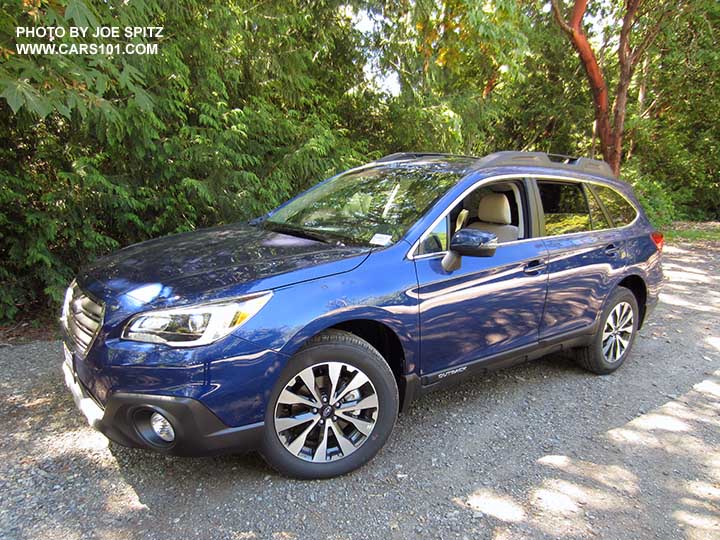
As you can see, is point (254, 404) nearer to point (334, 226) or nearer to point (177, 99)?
point (334, 226)

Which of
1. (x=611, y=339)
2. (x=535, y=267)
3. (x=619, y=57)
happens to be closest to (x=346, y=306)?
(x=535, y=267)

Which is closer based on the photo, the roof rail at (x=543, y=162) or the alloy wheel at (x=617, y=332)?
the roof rail at (x=543, y=162)

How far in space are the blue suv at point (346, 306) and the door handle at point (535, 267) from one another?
0.01 meters

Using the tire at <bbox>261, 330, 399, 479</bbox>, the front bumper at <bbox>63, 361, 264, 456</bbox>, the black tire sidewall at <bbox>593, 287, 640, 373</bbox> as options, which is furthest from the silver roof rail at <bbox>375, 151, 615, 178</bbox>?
the front bumper at <bbox>63, 361, 264, 456</bbox>

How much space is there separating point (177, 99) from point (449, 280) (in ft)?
12.7

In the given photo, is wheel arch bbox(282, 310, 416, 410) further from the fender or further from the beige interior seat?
the beige interior seat

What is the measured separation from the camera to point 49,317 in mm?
5160

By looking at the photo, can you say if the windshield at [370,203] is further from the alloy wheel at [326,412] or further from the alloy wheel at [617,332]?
the alloy wheel at [617,332]

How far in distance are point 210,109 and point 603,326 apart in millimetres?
4462

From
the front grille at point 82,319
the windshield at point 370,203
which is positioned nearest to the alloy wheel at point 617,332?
the windshield at point 370,203

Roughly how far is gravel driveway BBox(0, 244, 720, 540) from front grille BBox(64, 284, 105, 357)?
73 cm

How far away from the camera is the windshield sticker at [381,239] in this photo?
297 cm

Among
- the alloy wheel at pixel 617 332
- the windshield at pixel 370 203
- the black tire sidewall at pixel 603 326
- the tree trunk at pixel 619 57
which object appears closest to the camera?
the windshield at pixel 370 203

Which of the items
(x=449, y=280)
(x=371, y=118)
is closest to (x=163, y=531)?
(x=449, y=280)
